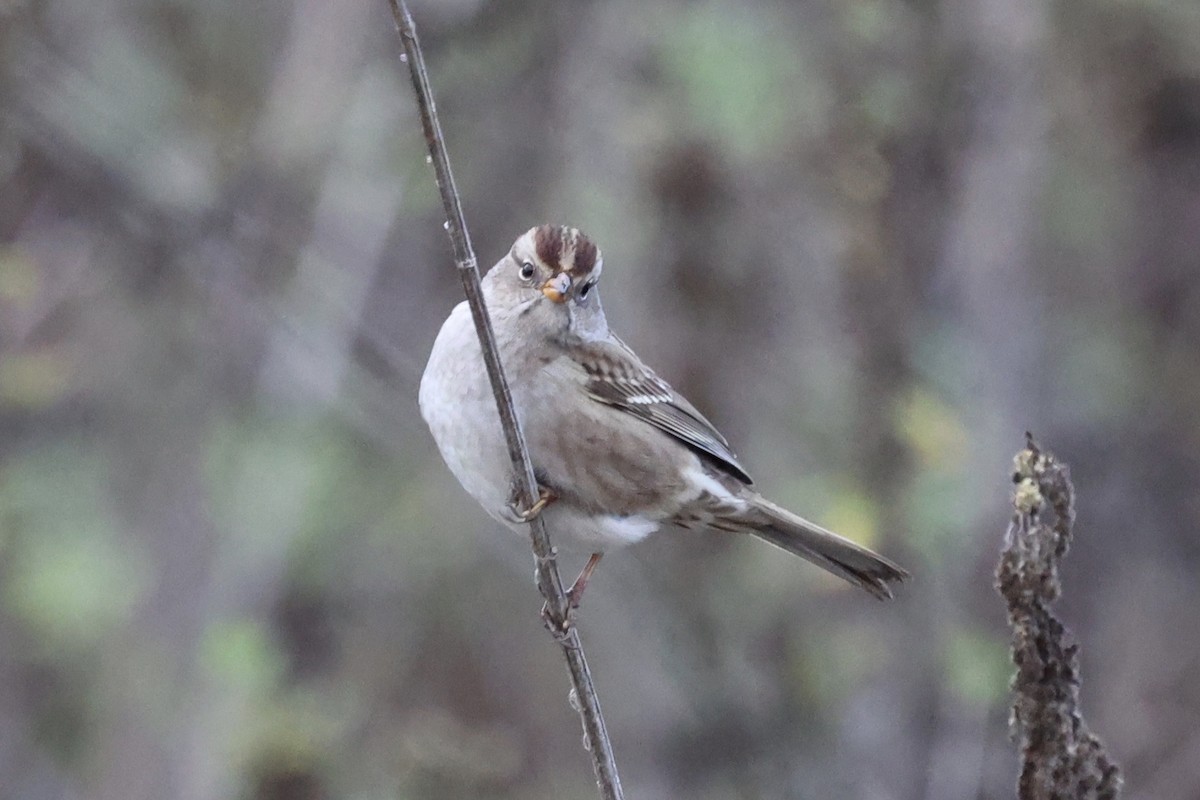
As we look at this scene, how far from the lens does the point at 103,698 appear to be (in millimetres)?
6918

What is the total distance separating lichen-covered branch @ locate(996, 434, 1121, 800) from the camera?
273cm

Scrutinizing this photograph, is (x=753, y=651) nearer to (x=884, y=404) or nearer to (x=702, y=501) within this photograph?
(x=884, y=404)

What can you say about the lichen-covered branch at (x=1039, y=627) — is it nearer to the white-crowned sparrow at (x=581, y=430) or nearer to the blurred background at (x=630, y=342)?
the white-crowned sparrow at (x=581, y=430)

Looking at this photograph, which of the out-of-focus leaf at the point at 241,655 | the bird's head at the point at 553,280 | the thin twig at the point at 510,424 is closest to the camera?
the thin twig at the point at 510,424

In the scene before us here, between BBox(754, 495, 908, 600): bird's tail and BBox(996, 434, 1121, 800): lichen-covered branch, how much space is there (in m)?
1.33

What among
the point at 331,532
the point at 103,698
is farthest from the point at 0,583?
the point at 331,532

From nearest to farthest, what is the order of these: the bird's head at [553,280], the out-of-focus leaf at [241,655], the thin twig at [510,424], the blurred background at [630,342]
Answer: the thin twig at [510,424] → the bird's head at [553,280] → the out-of-focus leaf at [241,655] → the blurred background at [630,342]

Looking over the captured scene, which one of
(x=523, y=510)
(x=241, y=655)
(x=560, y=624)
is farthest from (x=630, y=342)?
(x=560, y=624)

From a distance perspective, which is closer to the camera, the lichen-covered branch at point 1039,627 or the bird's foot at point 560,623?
the lichen-covered branch at point 1039,627

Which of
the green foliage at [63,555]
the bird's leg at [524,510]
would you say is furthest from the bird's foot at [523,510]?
the green foliage at [63,555]

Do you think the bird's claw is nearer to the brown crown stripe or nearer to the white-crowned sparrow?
the white-crowned sparrow

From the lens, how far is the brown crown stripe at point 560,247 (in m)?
4.11

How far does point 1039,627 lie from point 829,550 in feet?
5.03

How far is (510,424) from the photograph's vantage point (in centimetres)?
295
